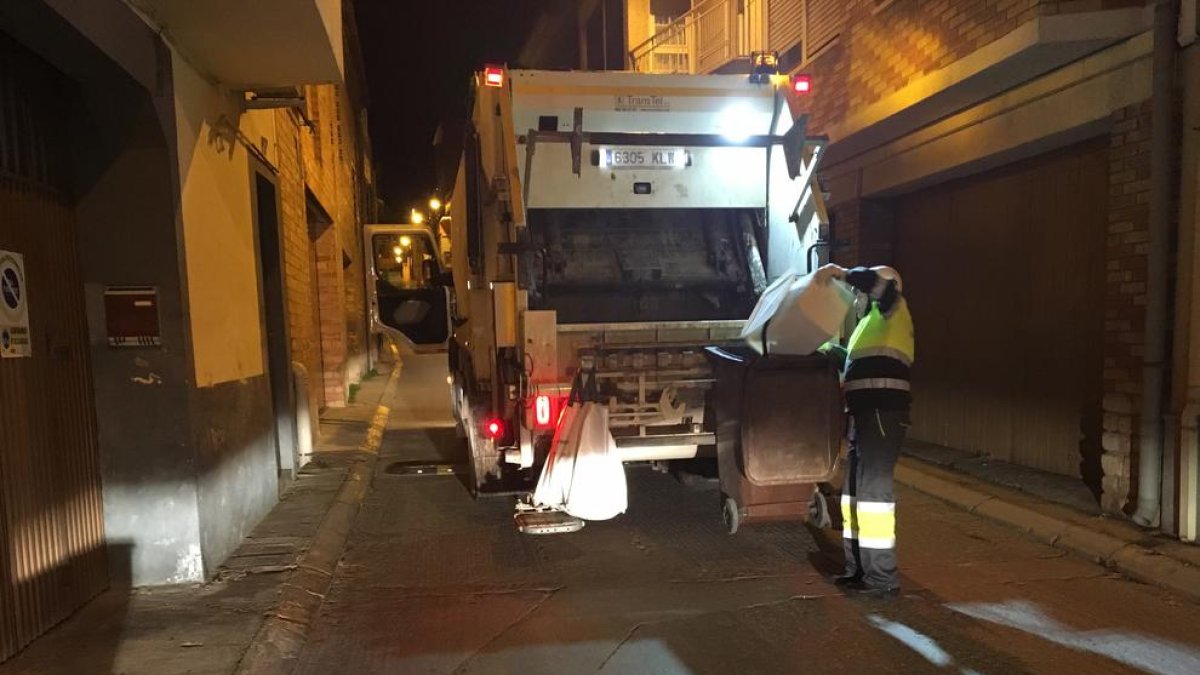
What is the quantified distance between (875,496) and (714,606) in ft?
3.57

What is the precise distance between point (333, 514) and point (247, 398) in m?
1.12

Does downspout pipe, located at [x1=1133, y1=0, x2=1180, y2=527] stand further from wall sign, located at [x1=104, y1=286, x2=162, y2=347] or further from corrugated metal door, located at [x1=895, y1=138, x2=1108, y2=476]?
wall sign, located at [x1=104, y1=286, x2=162, y2=347]

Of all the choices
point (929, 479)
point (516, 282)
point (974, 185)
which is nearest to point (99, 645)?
→ point (516, 282)

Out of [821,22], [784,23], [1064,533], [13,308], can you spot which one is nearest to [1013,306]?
[1064,533]

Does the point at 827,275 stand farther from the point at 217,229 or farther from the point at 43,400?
the point at 43,400

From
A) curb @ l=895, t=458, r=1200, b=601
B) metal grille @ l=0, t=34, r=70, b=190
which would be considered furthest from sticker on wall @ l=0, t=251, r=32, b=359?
curb @ l=895, t=458, r=1200, b=601

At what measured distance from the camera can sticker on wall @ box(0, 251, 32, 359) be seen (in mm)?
3301

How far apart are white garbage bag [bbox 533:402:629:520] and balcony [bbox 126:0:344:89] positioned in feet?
9.35

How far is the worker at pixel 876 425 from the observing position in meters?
4.06

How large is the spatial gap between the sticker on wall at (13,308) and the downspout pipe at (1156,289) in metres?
6.60

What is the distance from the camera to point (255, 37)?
4395 millimetres

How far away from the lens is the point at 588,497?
4738 millimetres

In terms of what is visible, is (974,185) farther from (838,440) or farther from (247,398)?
(247,398)

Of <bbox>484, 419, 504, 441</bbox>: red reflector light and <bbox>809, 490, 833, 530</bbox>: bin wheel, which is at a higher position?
<bbox>484, 419, 504, 441</bbox>: red reflector light
